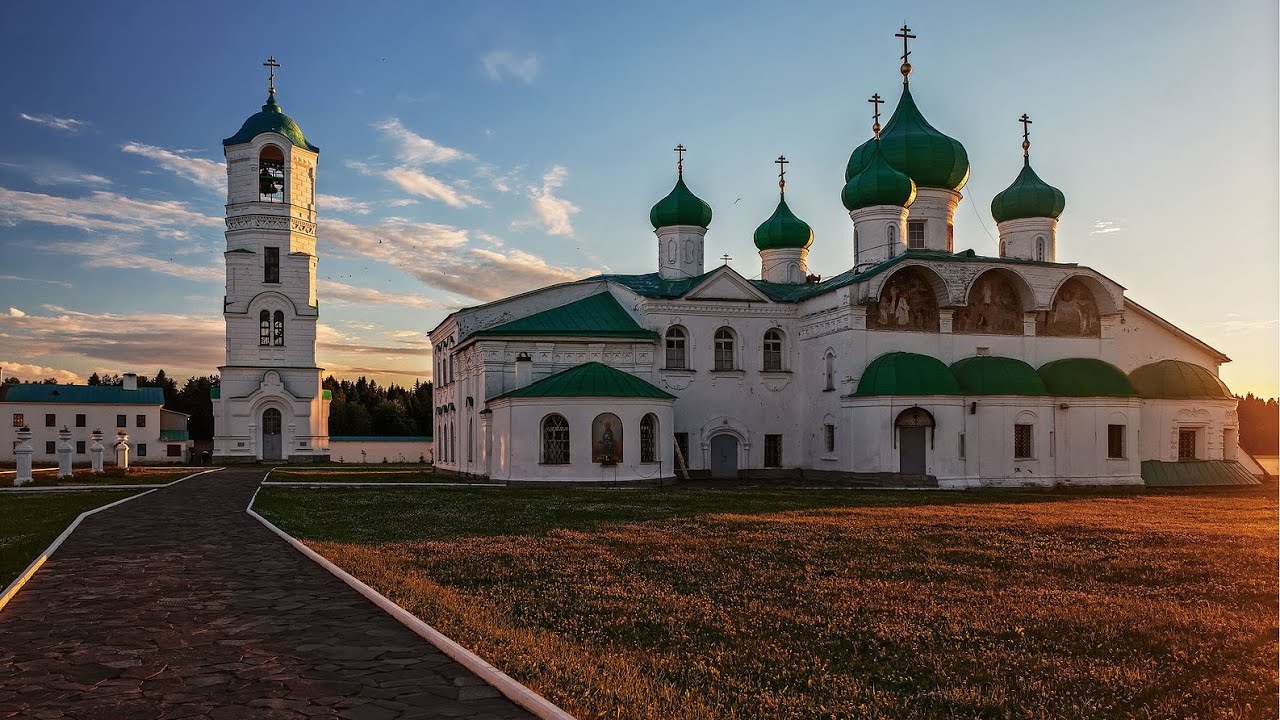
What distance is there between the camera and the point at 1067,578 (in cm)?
1088

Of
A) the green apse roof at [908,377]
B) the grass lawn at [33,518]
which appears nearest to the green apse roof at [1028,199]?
the green apse roof at [908,377]

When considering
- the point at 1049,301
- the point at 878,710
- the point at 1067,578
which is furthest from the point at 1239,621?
the point at 1049,301

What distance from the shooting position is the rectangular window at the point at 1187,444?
107ft

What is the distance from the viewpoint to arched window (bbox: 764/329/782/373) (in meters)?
34.5

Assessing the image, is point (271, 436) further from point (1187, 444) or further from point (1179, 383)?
point (1187, 444)

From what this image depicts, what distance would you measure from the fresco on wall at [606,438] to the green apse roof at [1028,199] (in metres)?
17.7

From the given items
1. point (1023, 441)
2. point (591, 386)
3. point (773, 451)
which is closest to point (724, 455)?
point (773, 451)

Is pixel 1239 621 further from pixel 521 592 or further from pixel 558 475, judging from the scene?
pixel 558 475

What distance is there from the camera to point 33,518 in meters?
17.2

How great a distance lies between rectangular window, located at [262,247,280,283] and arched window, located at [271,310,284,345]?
5.29 ft

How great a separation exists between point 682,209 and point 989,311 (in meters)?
11.5

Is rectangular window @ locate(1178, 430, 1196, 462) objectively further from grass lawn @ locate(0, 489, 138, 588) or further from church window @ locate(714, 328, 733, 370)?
grass lawn @ locate(0, 489, 138, 588)

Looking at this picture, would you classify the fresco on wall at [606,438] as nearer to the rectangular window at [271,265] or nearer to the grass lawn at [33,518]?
the grass lawn at [33,518]

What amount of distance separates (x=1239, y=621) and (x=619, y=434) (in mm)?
21521
